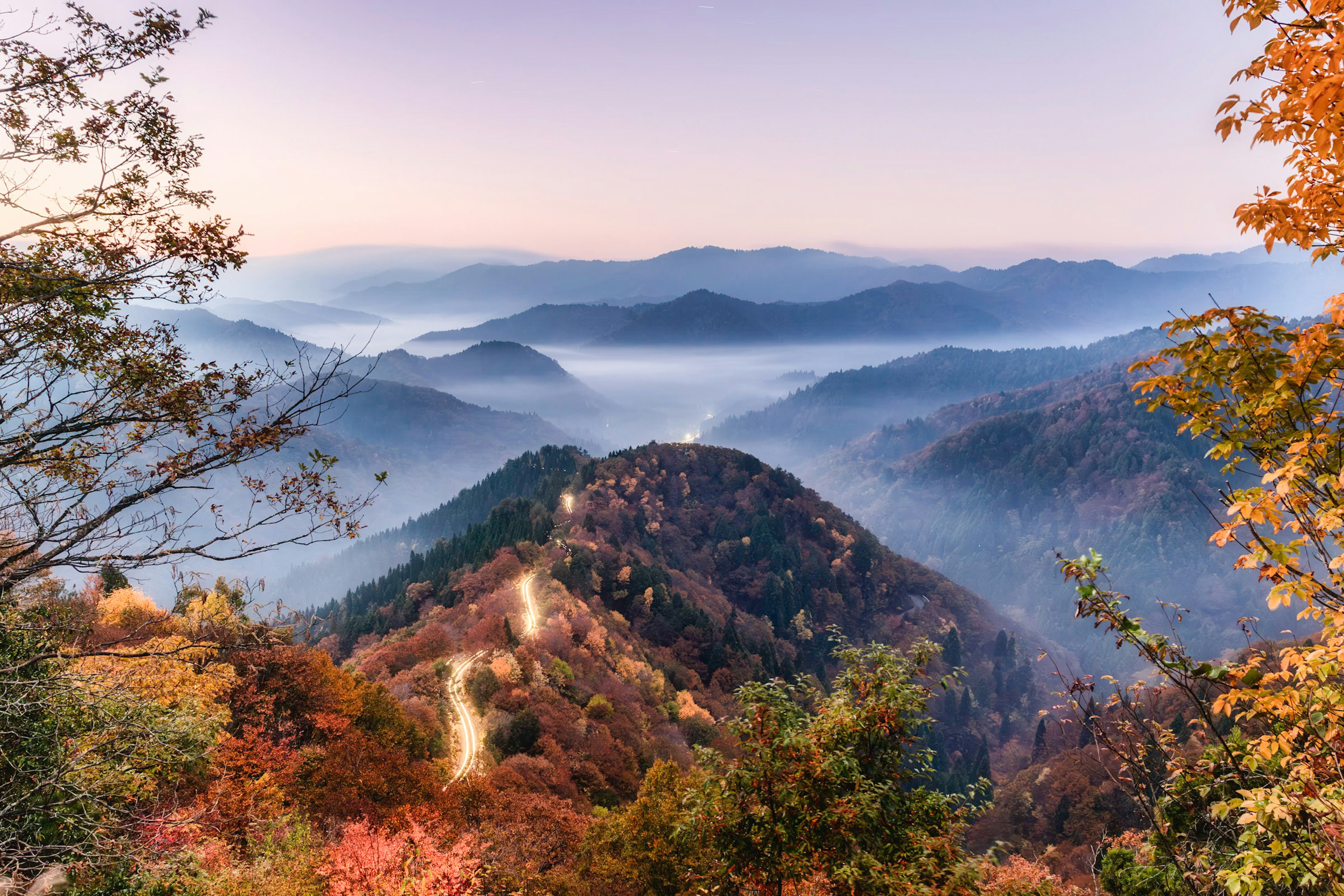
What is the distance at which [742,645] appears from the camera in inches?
4446

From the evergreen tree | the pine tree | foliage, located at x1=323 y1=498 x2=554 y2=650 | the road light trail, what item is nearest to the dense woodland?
the evergreen tree

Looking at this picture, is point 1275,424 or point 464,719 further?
point 464,719

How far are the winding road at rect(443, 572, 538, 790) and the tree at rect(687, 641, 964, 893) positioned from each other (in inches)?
1059

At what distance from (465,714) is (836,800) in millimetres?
43682

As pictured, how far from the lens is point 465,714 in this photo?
4916cm

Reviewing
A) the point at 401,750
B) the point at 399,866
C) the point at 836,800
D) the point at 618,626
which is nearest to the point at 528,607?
the point at 618,626

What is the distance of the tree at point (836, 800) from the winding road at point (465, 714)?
26.9m

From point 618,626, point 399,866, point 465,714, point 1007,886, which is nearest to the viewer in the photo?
point 1007,886

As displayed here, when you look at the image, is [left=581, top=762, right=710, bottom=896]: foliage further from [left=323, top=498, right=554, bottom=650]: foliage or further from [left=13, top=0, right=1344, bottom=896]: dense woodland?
[left=323, top=498, right=554, bottom=650]: foliage

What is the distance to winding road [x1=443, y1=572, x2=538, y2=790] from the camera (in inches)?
1661

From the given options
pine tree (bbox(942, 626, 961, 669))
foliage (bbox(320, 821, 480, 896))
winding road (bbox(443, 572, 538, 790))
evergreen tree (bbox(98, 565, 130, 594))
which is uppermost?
evergreen tree (bbox(98, 565, 130, 594))

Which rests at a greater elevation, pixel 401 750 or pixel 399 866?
pixel 399 866

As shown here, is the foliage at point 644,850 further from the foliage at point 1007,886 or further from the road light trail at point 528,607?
the road light trail at point 528,607

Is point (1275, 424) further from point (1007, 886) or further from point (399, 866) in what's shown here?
point (399, 866)
